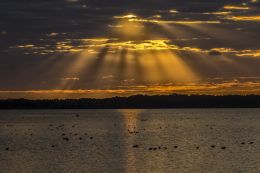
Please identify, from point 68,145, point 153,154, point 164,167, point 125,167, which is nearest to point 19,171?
point 125,167

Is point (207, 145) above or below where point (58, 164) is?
below

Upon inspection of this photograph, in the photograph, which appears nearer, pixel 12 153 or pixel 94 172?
pixel 94 172

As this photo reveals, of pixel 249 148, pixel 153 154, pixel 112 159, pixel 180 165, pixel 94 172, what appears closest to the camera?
pixel 94 172

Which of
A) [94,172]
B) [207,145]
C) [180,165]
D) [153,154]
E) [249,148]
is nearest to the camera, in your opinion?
[94,172]

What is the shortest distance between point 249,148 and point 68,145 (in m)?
24.8

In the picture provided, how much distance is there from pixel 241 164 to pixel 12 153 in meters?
27.7

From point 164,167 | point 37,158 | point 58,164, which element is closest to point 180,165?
point 164,167

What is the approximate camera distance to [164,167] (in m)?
53.9

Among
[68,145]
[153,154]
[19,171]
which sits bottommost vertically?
[68,145]

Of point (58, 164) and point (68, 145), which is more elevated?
point (58, 164)

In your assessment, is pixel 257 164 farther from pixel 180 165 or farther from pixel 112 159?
pixel 112 159

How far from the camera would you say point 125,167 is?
5447 cm

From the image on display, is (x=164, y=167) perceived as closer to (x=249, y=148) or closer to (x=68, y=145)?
(x=249, y=148)

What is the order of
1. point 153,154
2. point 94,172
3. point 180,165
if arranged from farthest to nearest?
A: point 153,154 → point 180,165 → point 94,172
